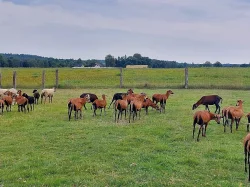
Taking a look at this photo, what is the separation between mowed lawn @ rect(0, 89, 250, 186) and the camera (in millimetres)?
8016

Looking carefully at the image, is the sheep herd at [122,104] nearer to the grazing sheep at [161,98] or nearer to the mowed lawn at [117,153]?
the grazing sheep at [161,98]

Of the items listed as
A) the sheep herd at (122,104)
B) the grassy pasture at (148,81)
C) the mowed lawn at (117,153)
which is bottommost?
the mowed lawn at (117,153)

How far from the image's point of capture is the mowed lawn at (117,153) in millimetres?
8016

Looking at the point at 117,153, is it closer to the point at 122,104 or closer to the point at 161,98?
the point at 122,104

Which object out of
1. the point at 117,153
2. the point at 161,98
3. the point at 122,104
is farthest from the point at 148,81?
the point at 117,153

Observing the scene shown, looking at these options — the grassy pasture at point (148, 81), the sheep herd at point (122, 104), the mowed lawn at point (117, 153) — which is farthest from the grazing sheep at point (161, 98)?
the grassy pasture at point (148, 81)

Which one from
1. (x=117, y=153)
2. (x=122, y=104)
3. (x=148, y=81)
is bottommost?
(x=117, y=153)

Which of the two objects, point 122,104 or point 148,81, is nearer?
point 122,104

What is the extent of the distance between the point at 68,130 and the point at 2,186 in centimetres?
568

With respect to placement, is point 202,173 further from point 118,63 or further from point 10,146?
point 118,63

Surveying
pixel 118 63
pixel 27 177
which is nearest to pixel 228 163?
pixel 27 177

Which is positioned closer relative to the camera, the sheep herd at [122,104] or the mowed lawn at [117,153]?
the mowed lawn at [117,153]

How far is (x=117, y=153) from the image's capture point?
390 inches

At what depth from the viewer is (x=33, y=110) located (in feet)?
61.5
